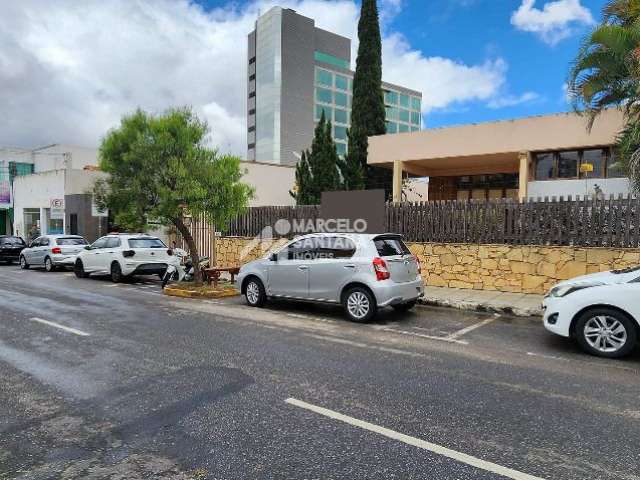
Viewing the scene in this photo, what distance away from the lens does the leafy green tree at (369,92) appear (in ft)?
75.8

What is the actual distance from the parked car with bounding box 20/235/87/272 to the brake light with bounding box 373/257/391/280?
47.8 ft

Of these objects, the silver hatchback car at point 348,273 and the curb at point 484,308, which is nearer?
the silver hatchback car at point 348,273

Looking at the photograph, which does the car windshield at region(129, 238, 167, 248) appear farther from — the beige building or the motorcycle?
the beige building

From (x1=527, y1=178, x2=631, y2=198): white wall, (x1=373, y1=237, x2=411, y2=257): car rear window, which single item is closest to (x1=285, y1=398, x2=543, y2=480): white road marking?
(x1=373, y1=237, x2=411, y2=257): car rear window

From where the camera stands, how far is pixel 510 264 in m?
11.2

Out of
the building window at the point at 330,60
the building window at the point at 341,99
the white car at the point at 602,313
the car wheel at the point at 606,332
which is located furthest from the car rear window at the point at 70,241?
the building window at the point at 341,99

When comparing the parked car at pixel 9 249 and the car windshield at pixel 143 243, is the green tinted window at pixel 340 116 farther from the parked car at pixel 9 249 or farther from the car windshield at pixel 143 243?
the car windshield at pixel 143 243

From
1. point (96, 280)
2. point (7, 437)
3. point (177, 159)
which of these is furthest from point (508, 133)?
point (7, 437)

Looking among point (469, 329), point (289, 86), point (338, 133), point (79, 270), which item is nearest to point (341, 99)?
point (338, 133)

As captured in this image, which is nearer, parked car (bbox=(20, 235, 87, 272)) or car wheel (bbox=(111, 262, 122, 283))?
car wheel (bbox=(111, 262, 122, 283))

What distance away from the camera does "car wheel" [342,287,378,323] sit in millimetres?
8219

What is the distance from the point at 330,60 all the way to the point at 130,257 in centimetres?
8263

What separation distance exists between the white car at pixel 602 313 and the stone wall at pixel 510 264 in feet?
13.1

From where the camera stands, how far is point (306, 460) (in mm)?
3273
